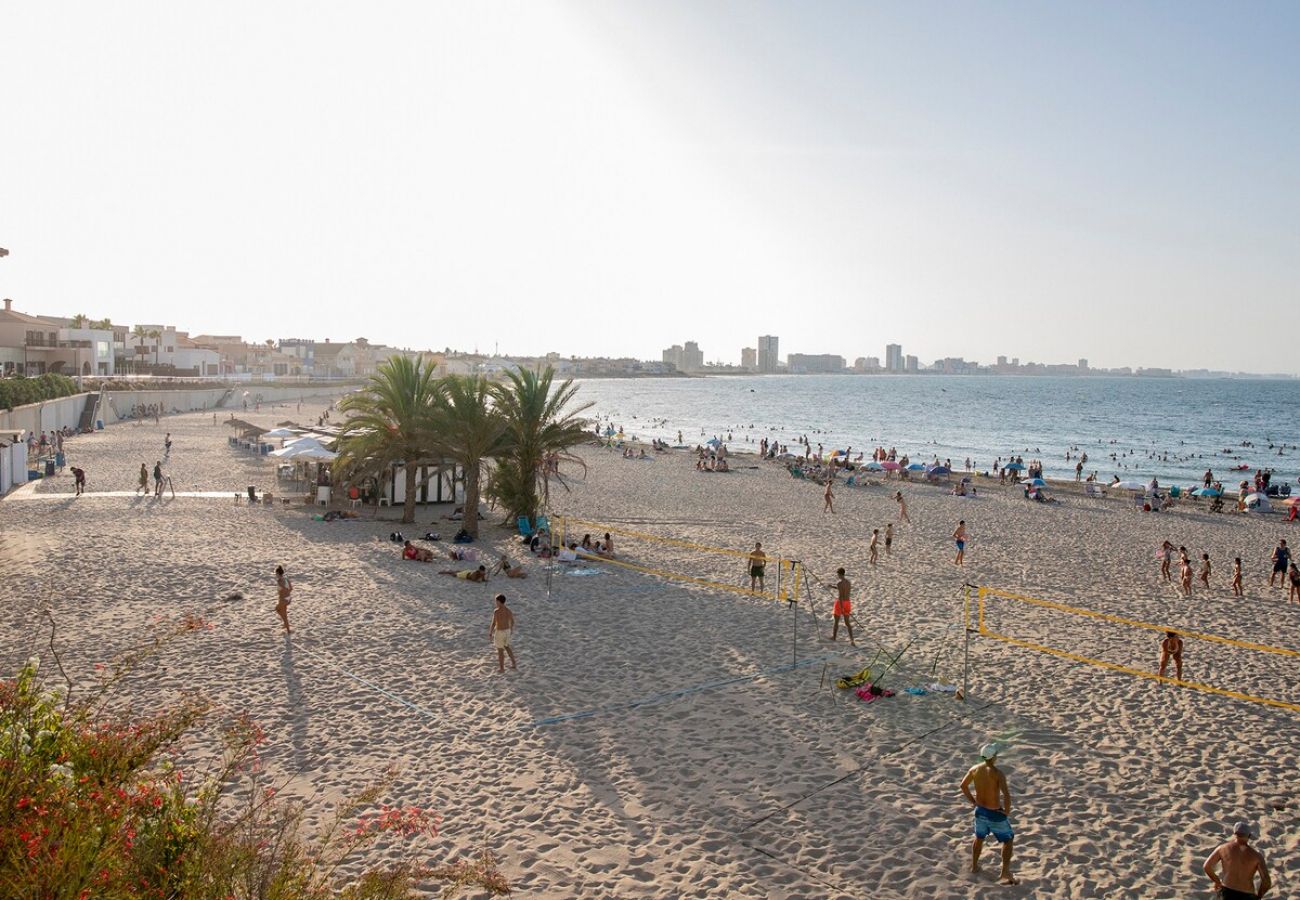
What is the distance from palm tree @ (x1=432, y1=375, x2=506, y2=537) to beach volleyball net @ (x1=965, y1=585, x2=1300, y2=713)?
38.7ft

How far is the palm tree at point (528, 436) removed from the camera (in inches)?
858

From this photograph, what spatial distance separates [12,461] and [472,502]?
16.8 metres

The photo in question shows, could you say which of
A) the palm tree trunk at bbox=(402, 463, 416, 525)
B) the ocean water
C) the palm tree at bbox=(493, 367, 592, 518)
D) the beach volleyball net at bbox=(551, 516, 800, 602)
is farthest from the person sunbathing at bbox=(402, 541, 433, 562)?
the ocean water

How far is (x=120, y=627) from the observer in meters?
13.2

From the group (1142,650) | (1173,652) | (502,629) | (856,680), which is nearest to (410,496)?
(502,629)

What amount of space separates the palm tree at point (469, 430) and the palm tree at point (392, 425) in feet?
4.83

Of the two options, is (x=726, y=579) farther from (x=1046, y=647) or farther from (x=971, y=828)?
(x=971, y=828)

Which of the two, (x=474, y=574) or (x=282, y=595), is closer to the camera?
(x=282, y=595)

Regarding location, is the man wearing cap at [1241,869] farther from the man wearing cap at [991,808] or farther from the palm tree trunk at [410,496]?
the palm tree trunk at [410,496]

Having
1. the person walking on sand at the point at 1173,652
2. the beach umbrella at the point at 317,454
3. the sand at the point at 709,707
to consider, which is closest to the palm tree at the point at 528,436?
the sand at the point at 709,707

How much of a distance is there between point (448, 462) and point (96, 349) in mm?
55619

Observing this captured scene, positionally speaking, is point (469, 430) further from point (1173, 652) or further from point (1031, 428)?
point (1031, 428)

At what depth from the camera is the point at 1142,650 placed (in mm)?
13508

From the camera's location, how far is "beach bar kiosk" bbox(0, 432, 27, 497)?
88.4ft
